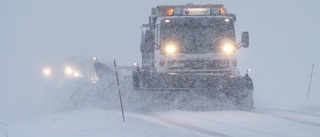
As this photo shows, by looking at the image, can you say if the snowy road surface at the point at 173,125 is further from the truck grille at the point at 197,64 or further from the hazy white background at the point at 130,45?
the hazy white background at the point at 130,45

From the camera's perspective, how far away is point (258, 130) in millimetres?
11359

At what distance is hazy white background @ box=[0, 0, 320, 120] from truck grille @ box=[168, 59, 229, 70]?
10.7ft

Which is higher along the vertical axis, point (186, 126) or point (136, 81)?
point (136, 81)

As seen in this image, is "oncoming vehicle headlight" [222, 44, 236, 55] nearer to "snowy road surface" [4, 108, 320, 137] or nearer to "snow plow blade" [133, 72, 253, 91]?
"snow plow blade" [133, 72, 253, 91]

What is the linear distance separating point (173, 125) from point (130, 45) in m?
86.6

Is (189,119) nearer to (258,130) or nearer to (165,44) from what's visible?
(258,130)

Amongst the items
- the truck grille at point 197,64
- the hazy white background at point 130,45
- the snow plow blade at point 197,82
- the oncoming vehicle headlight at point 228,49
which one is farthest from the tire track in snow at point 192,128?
the hazy white background at point 130,45

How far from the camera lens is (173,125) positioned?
485 inches

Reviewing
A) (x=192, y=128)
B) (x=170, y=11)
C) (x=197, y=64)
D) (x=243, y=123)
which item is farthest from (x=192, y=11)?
(x=192, y=128)

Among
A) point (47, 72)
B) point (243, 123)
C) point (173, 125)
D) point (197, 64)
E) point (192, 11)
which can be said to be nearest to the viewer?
point (173, 125)

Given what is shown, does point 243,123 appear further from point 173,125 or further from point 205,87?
point 205,87

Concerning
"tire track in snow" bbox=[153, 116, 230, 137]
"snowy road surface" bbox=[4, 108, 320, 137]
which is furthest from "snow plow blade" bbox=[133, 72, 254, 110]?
"tire track in snow" bbox=[153, 116, 230, 137]

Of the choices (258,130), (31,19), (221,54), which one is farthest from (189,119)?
(31,19)

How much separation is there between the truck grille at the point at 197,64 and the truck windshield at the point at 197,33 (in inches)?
11.6
